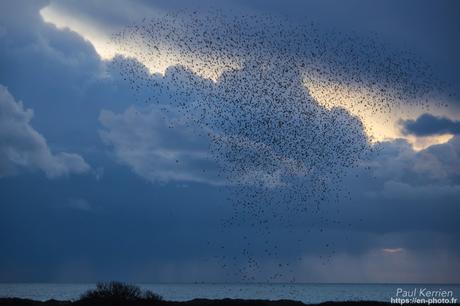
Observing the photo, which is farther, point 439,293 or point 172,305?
point 439,293

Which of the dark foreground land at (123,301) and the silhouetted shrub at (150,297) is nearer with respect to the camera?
the dark foreground land at (123,301)

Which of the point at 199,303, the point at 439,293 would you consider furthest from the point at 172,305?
the point at 439,293

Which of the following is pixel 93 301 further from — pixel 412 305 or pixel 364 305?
pixel 412 305

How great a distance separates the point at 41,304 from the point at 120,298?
Answer: 5697 mm

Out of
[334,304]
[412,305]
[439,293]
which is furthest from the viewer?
[439,293]

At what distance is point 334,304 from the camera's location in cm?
4928

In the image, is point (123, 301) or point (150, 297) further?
point (150, 297)

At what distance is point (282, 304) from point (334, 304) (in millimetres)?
4597

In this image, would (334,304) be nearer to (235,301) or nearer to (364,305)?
(364,305)

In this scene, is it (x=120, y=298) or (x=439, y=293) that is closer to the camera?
(x=120, y=298)

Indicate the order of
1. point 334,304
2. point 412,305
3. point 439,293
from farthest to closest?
1. point 439,293
2. point 334,304
3. point 412,305

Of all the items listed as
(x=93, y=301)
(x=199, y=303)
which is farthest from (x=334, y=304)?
(x=93, y=301)

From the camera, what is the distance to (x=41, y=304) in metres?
46.7

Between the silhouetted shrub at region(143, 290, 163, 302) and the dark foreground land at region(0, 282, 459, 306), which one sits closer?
the dark foreground land at region(0, 282, 459, 306)
